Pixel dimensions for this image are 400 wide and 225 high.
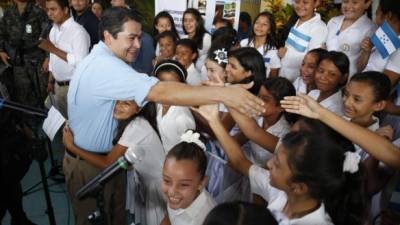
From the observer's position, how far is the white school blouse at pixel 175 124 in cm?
208

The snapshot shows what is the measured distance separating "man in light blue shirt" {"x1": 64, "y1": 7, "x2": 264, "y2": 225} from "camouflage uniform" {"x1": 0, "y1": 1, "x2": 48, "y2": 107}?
2271 mm

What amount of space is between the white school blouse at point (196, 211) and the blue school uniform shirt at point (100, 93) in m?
0.46

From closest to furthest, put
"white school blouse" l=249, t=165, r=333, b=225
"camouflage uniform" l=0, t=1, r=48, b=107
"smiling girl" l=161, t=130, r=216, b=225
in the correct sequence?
1. "white school blouse" l=249, t=165, r=333, b=225
2. "smiling girl" l=161, t=130, r=216, b=225
3. "camouflage uniform" l=0, t=1, r=48, b=107

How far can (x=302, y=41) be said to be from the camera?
306 centimetres

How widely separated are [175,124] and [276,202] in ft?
2.76

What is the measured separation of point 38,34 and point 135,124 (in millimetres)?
2686

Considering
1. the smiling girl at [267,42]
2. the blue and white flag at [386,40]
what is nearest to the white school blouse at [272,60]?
the smiling girl at [267,42]

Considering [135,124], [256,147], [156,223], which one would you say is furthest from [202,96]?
[156,223]

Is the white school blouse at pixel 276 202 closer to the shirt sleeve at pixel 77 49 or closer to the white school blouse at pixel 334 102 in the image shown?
the white school blouse at pixel 334 102

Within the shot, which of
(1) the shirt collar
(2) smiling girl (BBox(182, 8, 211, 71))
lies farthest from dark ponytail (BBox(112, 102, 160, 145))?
(2) smiling girl (BBox(182, 8, 211, 71))

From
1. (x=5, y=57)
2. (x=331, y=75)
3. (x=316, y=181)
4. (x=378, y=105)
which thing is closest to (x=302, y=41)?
(x=331, y=75)

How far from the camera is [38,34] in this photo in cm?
396

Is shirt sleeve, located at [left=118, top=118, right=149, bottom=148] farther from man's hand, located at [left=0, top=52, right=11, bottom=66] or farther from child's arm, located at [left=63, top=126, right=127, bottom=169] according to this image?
man's hand, located at [left=0, top=52, right=11, bottom=66]

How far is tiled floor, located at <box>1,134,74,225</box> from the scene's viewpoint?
265cm
